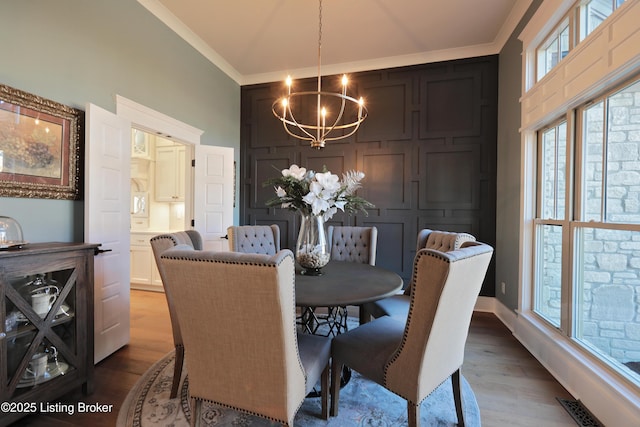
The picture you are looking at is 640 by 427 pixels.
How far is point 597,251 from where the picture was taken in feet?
6.20

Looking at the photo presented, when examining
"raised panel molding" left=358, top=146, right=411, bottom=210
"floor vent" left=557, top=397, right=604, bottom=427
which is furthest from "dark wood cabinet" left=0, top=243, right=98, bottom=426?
"raised panel molding" left=358, top=146, right=411, bottom=210

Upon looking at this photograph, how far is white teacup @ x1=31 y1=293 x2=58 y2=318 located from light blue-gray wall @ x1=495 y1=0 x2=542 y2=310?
3.78 m

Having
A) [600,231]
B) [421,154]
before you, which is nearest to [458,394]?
[600,231]

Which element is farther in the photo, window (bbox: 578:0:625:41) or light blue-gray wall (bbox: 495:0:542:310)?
light blue-gray wall (bbox: 495:0:542:310)

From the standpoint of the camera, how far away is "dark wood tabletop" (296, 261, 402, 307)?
1.46 meters

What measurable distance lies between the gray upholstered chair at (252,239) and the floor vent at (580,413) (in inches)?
102

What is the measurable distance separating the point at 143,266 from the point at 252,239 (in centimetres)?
228

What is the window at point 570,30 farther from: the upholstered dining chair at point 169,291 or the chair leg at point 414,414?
the upholstered dining chair at point 169,291

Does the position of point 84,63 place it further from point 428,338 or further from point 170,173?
point 428,338

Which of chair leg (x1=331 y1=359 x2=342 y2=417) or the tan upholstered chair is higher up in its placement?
the tan upholstered chair

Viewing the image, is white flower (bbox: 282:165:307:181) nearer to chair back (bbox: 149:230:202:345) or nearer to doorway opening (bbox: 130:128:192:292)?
chair back (bbox: 149:230:202:345)

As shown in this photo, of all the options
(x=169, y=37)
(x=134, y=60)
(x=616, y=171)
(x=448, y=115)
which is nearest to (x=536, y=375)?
(x=616, y=171)

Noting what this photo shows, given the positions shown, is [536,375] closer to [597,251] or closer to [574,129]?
[597,251]

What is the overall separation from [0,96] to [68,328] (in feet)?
4.84
